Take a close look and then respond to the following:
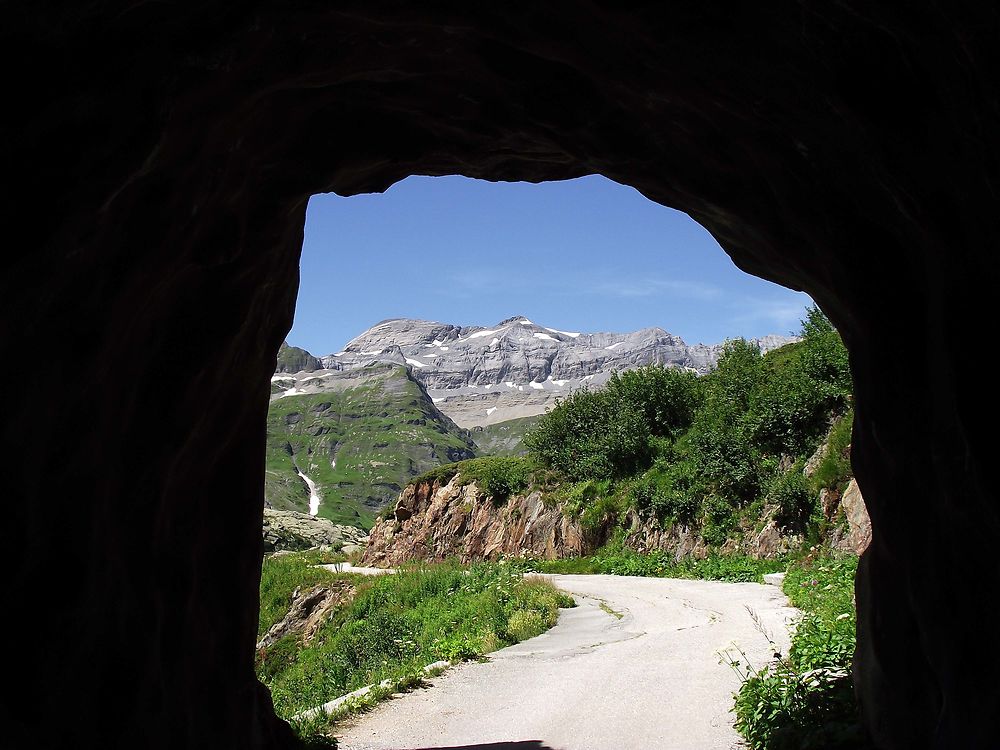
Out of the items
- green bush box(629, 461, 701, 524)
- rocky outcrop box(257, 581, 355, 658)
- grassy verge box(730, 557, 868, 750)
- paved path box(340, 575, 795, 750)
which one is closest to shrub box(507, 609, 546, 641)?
paved path box(340, 575, 795, 750)

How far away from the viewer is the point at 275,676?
22703 millimetres


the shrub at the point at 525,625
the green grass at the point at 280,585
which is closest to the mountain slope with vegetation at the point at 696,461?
the green grass at the point at 280,585

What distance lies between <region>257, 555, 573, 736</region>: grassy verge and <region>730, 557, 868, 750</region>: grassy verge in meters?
4.52

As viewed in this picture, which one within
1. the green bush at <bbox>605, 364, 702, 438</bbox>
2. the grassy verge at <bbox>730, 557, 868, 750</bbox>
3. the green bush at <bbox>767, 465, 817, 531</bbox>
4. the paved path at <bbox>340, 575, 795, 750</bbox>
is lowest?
the paved path at <bbox>340, 575, 795, 750</bbox>

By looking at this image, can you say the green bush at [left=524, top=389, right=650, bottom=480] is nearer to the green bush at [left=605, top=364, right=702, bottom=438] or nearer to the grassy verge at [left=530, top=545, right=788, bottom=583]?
the green bush at [left=605, top=364, right=702, bottom=438]

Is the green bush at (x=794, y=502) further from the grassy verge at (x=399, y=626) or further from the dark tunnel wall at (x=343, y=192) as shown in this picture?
the dark tunnel wall at (x=343, y=192)

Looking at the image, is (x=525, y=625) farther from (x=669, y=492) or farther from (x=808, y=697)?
(x=669, y=492)

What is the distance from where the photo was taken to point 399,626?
63.4 ft

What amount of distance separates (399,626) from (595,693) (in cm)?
1060

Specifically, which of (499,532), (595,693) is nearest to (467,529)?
(499,532)

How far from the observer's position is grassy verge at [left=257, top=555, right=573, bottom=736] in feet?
45.2

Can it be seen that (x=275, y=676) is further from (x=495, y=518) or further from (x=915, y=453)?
(x=915, y=453)

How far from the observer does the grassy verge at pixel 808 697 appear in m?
6.54

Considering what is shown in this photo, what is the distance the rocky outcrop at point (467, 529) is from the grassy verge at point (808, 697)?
22.9m
